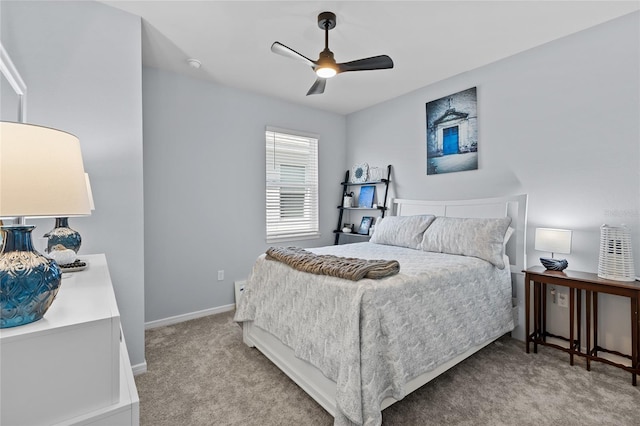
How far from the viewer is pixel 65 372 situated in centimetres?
74

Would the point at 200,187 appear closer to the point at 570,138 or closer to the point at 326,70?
the point at 326,70

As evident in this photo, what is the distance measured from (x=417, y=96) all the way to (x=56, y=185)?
378cm

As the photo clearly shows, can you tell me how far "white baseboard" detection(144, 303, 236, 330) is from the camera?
302 centimetres

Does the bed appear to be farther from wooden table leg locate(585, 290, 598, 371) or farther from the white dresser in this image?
the white dresser

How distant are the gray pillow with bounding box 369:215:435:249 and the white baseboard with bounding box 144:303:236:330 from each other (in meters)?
1.94

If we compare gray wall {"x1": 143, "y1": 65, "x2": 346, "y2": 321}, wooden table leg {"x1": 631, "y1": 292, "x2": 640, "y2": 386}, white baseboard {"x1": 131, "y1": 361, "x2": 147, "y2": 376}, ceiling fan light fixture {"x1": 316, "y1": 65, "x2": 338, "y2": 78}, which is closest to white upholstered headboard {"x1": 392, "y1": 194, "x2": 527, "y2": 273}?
wooden table leg {"x1": 631, "y1": 292, "x2": 640, "y2": 386}

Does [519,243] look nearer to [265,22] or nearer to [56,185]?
[265,22]

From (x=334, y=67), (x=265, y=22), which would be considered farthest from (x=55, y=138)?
(x=265, y=22)

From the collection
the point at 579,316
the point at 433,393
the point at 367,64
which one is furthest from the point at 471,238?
the point at 367,64

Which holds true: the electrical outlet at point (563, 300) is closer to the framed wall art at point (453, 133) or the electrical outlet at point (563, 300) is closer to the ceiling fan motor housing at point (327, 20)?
the framed wall art at point (453, 133)

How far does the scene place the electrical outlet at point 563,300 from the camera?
2.54m

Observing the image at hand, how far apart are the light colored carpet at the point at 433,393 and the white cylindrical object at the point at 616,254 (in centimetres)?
72

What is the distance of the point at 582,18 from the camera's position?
7.56 ft

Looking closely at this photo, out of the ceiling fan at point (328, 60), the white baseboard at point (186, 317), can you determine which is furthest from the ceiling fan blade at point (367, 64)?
the white baseboard at point (186, 317)
